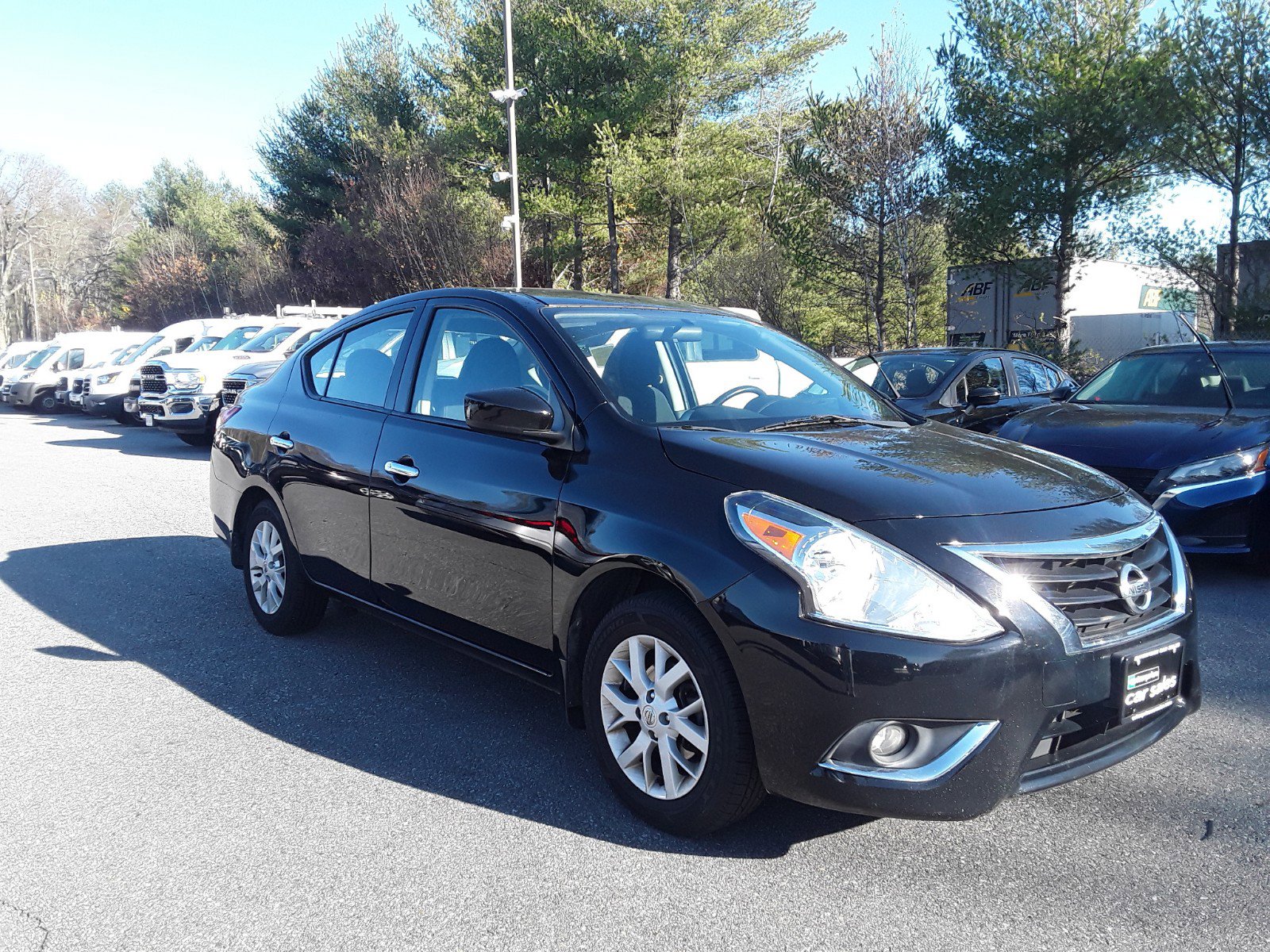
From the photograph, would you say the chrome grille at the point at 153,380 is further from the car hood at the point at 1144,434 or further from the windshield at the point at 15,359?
the windshield at the point at 15,359

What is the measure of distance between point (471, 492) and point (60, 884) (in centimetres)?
172

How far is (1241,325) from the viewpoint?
2016 centimetres

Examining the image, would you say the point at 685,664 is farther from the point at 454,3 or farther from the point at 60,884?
the point at 454,3

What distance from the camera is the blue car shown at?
19.8 ft

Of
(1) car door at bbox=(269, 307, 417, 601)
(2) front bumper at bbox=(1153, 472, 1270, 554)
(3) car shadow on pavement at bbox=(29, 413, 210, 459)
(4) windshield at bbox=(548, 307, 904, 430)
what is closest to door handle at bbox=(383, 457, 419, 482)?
(1) car door at bbox=(269, 307, 417, 601)

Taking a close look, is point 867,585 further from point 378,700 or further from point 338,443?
point 338,443

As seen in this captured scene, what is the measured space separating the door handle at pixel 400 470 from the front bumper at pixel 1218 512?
14.5 feet

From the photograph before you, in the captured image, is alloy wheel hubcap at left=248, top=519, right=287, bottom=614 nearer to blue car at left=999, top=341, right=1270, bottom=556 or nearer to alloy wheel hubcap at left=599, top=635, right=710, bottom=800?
alloy wheel hubcap at left=599, top=635, right=710, bottom=800

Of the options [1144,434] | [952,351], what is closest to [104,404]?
[952,351]

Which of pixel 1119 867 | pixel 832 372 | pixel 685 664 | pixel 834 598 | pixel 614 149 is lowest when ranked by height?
pixel 1119 867

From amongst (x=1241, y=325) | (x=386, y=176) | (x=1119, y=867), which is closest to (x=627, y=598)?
(x=1119, y=867)

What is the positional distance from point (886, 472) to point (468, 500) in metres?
1.52

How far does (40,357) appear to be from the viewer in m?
28.9

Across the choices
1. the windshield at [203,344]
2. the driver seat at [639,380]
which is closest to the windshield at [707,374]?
the driver seat at [639,380]
